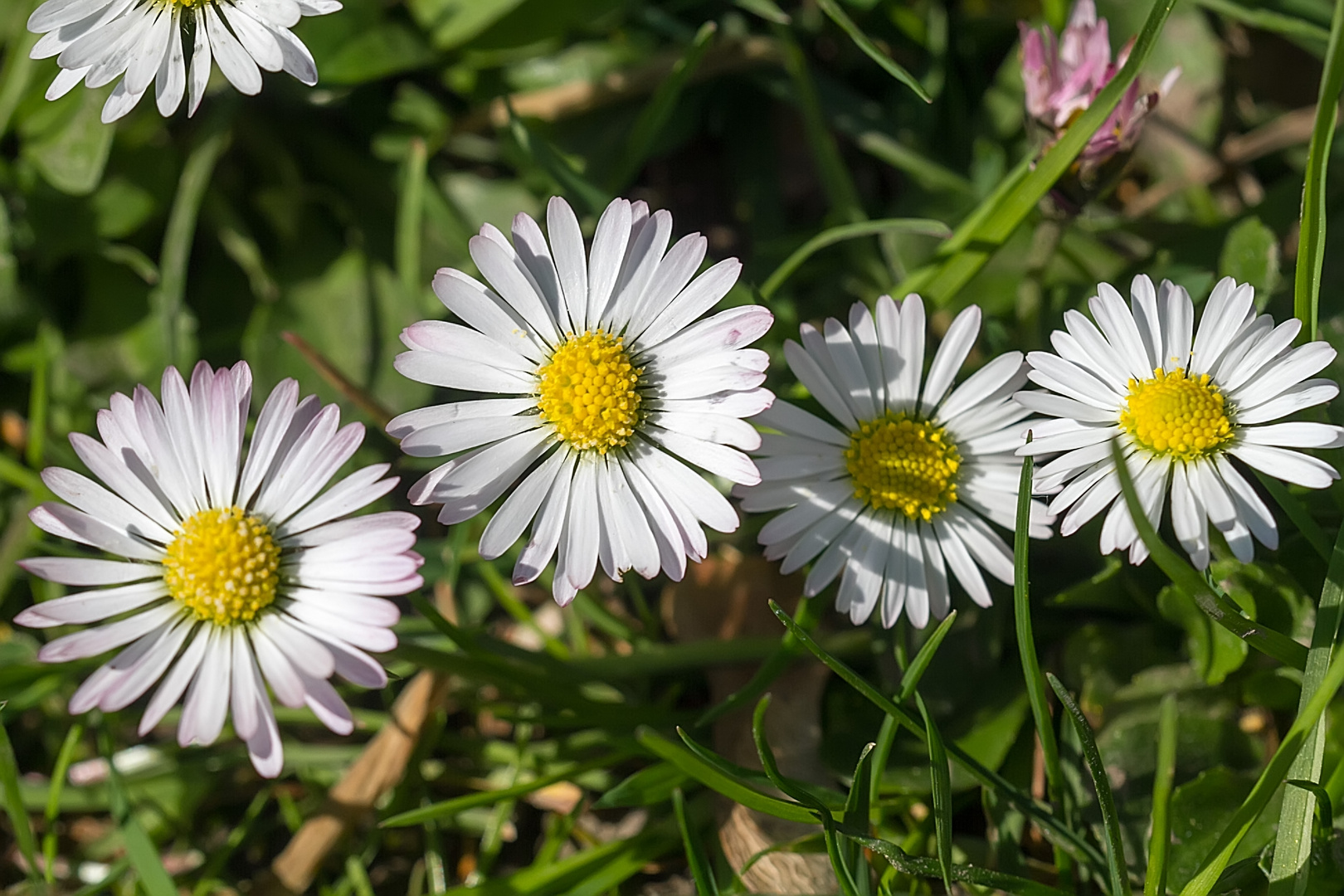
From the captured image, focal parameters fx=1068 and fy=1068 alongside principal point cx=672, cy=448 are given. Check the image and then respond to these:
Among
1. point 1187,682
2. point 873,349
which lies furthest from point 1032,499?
point 1187,682

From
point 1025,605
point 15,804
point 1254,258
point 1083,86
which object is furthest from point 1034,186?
point 15,804

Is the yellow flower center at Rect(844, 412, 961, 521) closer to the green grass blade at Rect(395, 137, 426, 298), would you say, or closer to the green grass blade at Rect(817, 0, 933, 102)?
the green grass blade at Rect(817, 0, 933, 102)

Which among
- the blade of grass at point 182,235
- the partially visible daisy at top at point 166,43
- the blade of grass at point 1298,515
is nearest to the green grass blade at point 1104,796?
the blade of grass at point 1298,515

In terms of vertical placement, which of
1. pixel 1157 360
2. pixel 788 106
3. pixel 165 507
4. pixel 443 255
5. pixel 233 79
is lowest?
pixel 165 507

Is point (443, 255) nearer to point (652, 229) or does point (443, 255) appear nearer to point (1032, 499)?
point (652, 229)

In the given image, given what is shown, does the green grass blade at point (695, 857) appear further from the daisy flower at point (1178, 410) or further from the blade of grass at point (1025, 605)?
the daisy flower at point (1178, 410)

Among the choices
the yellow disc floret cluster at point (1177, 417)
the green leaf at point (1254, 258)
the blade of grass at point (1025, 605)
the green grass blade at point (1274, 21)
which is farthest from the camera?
the green grass blade at point (1274, 21)

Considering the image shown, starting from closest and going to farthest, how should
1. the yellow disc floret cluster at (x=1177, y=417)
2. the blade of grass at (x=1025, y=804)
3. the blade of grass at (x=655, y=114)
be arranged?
the yellow disc floret cluster at (x=1177, y=417)
the blade of grass at (x=1025, y=804)
the blade of grass at (x=655, y=114)

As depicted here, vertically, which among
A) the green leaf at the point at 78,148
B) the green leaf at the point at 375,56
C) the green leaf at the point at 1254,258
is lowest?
the green leaf at the point at 1254,258
